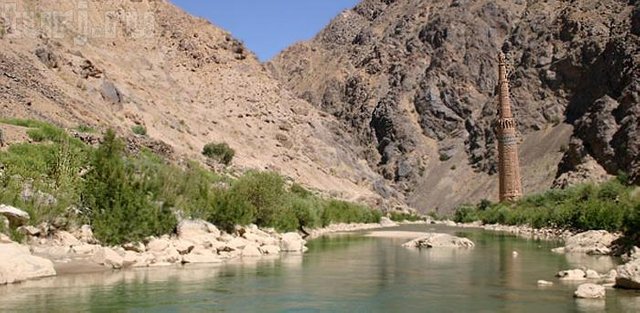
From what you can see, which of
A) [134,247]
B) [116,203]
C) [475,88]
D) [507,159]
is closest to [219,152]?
[116,203]

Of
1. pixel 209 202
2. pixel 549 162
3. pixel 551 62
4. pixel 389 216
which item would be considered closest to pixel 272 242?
pixel 209 202

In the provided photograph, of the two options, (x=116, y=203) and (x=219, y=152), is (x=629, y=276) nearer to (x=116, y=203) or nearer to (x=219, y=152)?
(x=116, y=203)

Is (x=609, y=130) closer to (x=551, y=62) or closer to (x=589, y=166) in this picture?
(x=589, y=166)

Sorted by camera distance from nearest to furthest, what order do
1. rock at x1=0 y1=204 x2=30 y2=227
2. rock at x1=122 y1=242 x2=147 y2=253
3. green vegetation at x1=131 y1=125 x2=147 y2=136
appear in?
1. rock at x1=0 y1=204 x2=30 y2=227
2. rock at x1=122 y1=242 x2=147 y2=253
3. green vegetation at x1=131 y1=125 x2=147 y2=136

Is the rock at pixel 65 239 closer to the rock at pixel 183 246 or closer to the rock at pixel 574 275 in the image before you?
the rock at pixel 183 246

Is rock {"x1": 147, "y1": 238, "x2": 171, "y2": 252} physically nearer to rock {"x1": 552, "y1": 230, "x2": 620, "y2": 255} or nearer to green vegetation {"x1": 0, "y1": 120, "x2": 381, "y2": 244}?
green vegetation {"x1": 0, "y1": 120, "x2": 381, "y2": 244}

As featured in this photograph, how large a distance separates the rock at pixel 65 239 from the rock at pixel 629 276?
17.5 metres

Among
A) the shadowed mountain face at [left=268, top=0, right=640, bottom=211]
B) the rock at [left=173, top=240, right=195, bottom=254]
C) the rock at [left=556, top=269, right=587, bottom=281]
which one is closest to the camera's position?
the rock at [left=556, top=269, right=587, bottom=281]

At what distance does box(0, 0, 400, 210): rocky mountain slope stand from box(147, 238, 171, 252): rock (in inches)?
512

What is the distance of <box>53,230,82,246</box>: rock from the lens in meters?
23.7

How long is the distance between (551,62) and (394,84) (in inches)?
1427

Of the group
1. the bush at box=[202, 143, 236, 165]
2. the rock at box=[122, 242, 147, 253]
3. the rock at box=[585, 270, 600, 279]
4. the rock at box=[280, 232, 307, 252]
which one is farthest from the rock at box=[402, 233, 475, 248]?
the bush at box=[202, 143, 236, 165]

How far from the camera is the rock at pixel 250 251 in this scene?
3076cm

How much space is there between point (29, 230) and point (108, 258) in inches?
107
